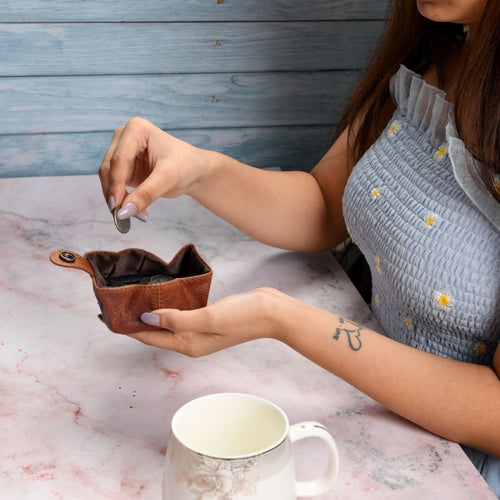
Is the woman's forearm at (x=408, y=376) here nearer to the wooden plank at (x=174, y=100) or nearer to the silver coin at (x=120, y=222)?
the silver coin at (x=120, y=222)

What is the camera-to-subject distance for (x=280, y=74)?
1.48 m

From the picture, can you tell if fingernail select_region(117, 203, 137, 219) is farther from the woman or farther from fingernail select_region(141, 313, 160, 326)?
fingernail select_region(141, 313, 160, 326)

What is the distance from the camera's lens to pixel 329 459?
623mm

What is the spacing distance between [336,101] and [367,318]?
693 mm

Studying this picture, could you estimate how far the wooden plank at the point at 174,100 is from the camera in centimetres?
140

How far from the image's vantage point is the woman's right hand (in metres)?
0.91

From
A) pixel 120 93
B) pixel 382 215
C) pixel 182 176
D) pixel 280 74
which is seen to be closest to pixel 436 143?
pixel 382 215

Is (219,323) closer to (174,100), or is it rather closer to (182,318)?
(182,318)

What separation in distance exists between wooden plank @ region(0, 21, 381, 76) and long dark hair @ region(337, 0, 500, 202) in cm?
26

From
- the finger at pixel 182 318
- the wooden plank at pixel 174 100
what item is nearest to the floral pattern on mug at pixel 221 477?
the finger at pixel 182 318

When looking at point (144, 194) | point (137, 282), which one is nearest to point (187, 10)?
point (144, 194)

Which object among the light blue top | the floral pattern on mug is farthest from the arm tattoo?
the floral pattern on mug

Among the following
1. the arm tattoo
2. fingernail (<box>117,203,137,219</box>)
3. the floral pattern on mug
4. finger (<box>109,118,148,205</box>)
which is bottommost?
the arm tattoo

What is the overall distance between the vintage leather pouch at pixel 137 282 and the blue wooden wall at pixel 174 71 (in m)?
0.66
